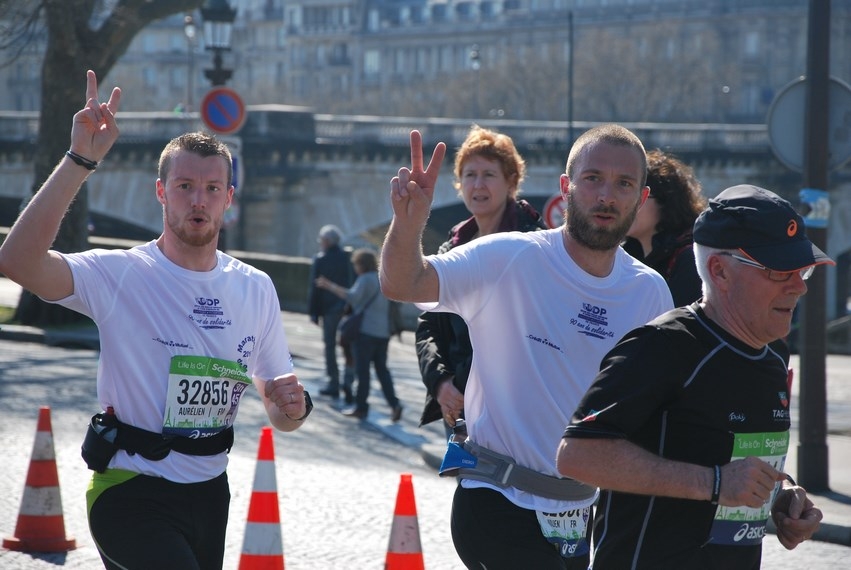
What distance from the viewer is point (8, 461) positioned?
9.66m

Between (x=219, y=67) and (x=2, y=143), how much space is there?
91.6 ft

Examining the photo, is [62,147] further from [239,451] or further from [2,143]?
[2,143]

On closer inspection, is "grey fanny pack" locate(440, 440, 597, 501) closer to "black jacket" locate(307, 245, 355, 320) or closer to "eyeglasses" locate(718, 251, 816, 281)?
"eyeglasses" locate(718, 251, 816, 281)

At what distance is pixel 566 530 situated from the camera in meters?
4.01

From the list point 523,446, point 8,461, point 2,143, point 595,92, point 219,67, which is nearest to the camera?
point 523,446

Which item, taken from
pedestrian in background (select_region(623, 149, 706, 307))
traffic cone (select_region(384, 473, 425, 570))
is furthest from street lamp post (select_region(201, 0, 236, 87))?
traffic cone (select_region(384, 473, 425, 570))

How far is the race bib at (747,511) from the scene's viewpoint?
3.16 meters

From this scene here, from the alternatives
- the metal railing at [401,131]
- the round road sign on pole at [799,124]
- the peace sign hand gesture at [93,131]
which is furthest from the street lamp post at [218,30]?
the metal railing at [401,131]

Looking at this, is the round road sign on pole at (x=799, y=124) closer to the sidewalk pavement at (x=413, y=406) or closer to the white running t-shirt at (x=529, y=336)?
the sidewalk pavement at (x=413, y=406)

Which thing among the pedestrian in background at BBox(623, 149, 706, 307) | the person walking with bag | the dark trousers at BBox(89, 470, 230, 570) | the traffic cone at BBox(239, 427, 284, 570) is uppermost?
the pedestrian in background at BBox(623, 149, 706, 307)

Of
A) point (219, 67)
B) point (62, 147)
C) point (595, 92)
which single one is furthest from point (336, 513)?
point (595, 92)

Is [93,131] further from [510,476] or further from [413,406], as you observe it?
[413,406]

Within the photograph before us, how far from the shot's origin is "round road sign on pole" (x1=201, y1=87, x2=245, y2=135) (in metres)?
16.8

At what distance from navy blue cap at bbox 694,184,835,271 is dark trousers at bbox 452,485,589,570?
105 centimetres
